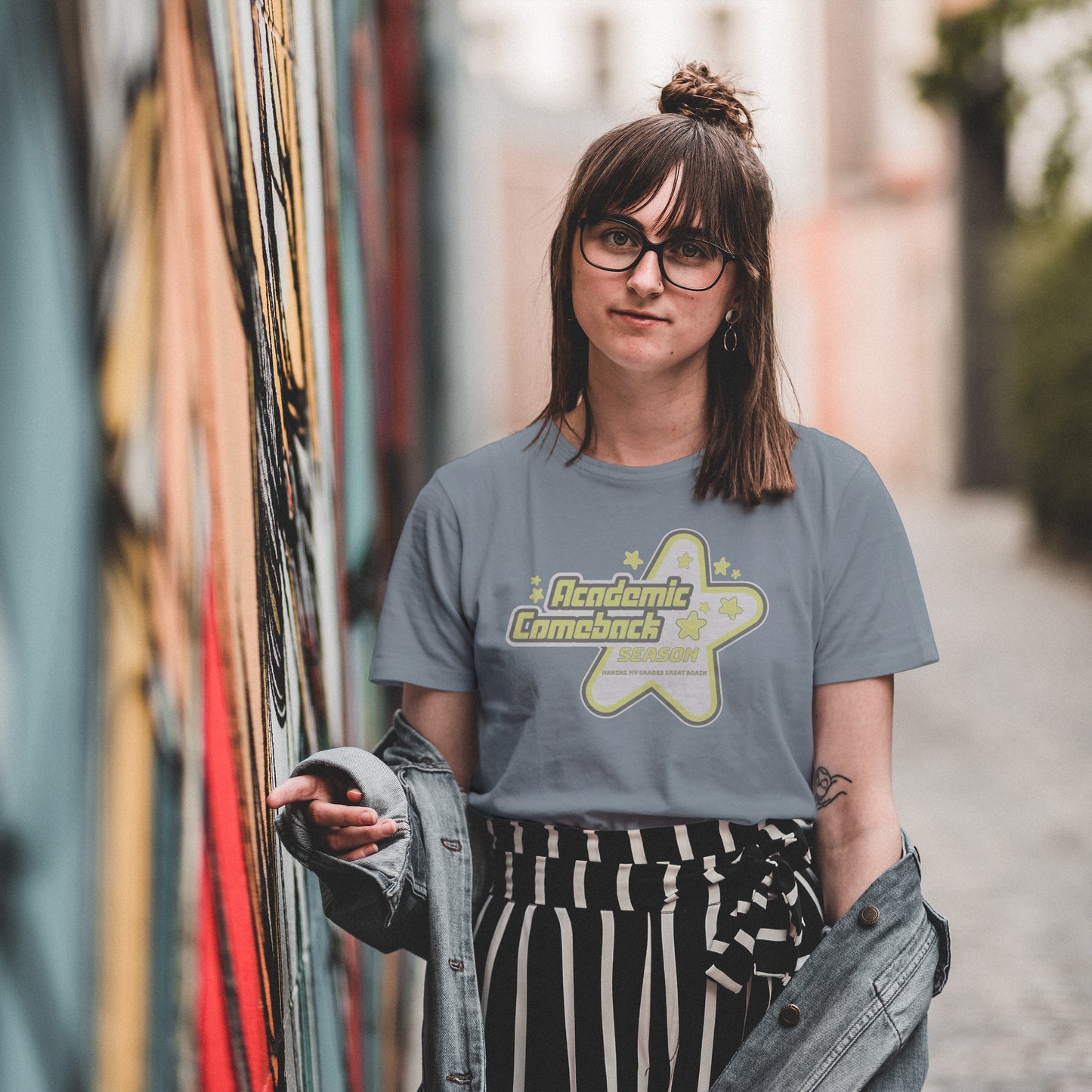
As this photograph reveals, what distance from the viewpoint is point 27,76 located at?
0.98m

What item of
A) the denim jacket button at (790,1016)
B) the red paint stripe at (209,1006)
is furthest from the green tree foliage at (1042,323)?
the red paint stripe at (209,1006)

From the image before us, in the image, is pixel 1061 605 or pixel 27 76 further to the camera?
pixel 1061 605

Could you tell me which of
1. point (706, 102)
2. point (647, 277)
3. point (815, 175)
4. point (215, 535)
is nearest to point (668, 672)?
point (647, 277)

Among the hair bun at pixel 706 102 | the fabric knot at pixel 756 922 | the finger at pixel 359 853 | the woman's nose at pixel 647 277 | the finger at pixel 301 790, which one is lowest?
the fabric knot at pixel 756 922

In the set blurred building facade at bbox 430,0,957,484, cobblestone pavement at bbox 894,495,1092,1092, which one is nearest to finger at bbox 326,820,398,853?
cobblestone pavement at bbox 894,495,1092,1092

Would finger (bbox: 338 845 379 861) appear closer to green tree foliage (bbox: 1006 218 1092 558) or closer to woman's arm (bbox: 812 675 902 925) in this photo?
woman's arm (bbox: 812 675 902 925)

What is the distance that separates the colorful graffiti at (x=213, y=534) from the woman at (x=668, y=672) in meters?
0.28

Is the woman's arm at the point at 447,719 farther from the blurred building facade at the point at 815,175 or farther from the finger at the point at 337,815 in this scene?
the blurred building facade at the point at 815,175

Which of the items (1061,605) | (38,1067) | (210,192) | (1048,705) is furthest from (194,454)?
(1061,605)

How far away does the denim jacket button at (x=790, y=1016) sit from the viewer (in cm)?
170

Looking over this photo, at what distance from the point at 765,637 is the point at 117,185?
93 cm

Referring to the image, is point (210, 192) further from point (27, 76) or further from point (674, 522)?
point (674, 522)

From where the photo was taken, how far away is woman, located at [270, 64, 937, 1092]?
1762 mm

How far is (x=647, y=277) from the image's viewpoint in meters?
1.76
